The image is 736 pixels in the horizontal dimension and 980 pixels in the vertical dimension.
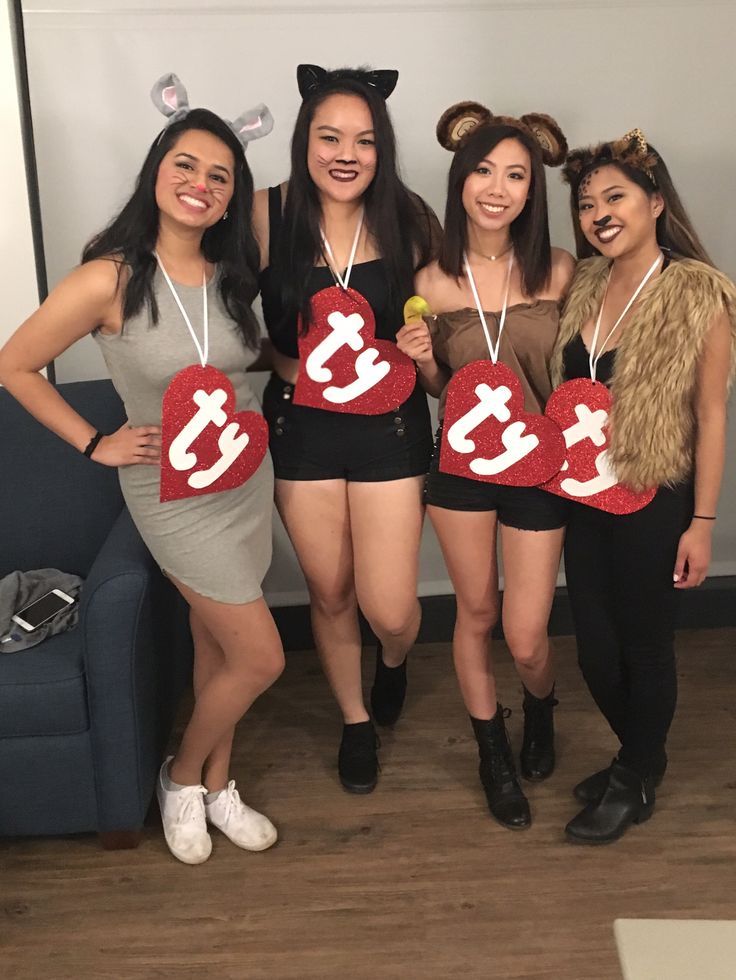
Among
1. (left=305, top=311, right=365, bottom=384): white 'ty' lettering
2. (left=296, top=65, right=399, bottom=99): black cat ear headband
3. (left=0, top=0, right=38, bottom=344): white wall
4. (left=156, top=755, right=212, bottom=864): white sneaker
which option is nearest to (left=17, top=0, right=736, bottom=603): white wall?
(left=0, top=0, right=38, bottom=344): white wall

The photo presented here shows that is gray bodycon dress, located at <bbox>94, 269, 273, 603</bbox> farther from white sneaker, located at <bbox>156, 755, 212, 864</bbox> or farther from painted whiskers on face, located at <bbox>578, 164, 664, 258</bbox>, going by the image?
painted whiskers on face, located at <bbox>578, 164, 664, 258</bbox>

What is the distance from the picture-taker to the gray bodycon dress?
173 centimetres

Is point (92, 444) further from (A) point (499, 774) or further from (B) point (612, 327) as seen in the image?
(A) point (499, 774)

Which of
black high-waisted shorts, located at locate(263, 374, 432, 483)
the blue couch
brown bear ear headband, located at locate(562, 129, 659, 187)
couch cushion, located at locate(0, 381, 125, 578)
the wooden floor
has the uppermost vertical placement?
brown bear ear headband, located at locate(562, 129, 659, 187)

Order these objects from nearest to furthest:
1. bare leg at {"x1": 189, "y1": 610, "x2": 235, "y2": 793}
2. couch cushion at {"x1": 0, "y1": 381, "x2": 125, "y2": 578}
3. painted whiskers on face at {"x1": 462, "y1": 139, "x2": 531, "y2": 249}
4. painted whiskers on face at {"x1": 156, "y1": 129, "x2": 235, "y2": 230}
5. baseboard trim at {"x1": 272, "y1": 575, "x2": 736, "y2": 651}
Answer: painted whiskers on face at {"x1": 156, "y1": 129, "x2": 235, "y2": 230}
painted whiskers on face at {"x1": 462, "y1": 139, "x2": 531, "y2": 249}
bare leg at {"x1": 189, "y1": 610, "x2": 235, "y2": 793}
couch cushion at {"x1": 0, "y1": 381, "x2": 125, "y2": 578}
baseboard trim at {"x1": 272, "y1": 575, "x2": 736, "y2": 651}

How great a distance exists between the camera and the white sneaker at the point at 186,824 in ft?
6.62

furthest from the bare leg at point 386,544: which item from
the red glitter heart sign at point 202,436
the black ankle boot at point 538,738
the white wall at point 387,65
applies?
the white wall at point 387,65

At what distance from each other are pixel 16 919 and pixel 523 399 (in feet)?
4.65

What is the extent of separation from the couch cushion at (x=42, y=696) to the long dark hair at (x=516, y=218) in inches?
43.4

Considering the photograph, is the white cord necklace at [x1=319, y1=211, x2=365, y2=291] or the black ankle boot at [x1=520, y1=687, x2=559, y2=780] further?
the black ankle boot at [x1=520, y1=687, x2=559, y2=780]

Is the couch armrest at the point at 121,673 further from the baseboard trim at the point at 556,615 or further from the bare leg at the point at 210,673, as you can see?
the baseboard trim at the point at 556,615

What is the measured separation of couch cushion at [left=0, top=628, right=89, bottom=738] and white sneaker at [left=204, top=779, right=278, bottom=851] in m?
0.35

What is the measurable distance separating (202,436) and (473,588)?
0.65 meters

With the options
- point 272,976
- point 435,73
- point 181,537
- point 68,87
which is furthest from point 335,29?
point 272,976
